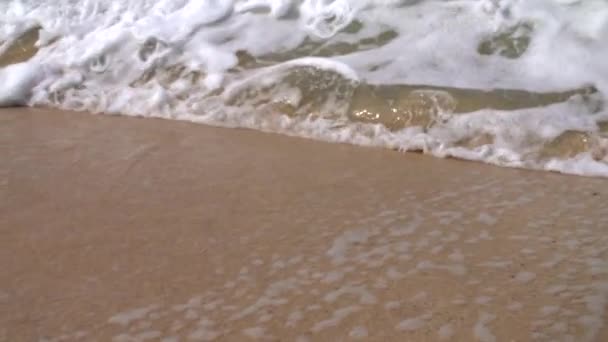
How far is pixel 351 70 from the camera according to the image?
376 centimetres

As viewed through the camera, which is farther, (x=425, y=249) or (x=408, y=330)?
(x=425, y=249)

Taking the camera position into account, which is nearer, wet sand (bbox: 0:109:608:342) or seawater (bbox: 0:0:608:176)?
wet sand (bbox: 0:109:608:342)

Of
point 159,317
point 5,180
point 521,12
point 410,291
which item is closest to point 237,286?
point 159,317

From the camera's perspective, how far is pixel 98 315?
2061 mm

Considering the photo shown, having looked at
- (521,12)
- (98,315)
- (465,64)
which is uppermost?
(521,12)

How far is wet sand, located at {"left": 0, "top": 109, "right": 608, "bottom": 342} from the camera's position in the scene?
200 cm

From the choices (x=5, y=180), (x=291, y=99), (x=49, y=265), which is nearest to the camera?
(x=49, y=265)

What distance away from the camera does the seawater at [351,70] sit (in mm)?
3291

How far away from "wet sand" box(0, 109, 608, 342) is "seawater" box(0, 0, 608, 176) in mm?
244

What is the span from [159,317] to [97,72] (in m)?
2.44

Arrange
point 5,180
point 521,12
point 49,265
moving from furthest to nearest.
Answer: point 521,12 < point 5,180 < point 49,265

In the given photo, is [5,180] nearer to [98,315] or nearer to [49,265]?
[49,265]

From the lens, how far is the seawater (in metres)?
3.29

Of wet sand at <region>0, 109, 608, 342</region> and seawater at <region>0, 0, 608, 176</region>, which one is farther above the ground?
seawater at <region>0, 0, 608, 176</region>
